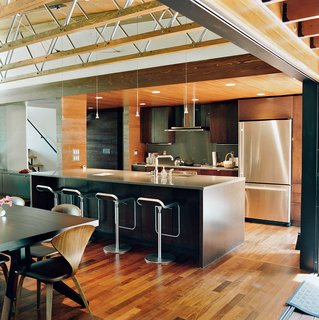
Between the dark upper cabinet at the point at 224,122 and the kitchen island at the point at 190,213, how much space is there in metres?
2.43

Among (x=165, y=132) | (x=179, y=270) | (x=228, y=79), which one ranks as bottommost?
(x=179, y=270)

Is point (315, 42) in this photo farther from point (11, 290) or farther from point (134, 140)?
point (134, 140)

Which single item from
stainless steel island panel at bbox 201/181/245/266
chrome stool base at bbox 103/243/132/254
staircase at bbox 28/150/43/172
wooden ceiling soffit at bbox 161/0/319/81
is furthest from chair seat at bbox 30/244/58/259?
staircase at bbox 28/150/43/172

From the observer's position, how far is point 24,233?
2654 mm

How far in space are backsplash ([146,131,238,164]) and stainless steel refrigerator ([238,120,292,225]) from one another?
42.5 inches

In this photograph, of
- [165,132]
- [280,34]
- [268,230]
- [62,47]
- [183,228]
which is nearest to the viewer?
[280,34]

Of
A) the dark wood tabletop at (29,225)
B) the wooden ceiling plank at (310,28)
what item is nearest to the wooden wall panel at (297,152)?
the wooden ceiling plank at (310,28)

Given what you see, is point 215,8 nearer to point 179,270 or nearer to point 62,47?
point 179,270

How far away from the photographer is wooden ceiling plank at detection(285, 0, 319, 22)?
2234 millimetres

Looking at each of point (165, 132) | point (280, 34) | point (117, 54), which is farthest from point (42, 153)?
point (280, 34)

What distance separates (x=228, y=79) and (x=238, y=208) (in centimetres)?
179

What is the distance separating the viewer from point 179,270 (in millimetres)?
4023

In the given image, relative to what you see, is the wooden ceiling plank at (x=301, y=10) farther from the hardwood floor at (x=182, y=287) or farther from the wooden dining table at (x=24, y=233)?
the hardwood floor at (x=182, y=287)

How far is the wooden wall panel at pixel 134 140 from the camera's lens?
27.1 ft
